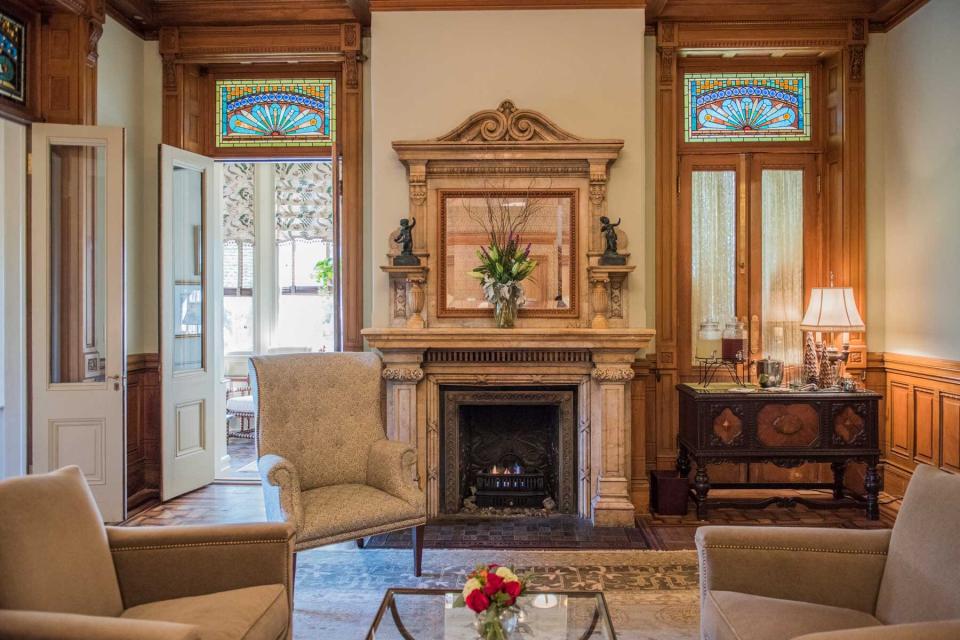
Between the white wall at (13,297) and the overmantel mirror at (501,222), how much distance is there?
215 cm

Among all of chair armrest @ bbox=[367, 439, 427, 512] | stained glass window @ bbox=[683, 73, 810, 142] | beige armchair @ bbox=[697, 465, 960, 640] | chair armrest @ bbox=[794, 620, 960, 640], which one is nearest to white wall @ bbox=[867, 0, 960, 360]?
stained glass window @ bbox=[683, 73, 810, 142]

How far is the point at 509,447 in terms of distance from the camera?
14.3ft

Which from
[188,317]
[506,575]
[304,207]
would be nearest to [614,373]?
[506,575]

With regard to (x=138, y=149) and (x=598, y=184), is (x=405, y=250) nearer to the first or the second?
(x=598, y=184)

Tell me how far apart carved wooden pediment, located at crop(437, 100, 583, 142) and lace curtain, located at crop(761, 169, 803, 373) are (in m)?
1.63

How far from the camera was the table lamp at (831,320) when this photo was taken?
4051 mm

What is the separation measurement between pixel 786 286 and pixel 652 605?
267 centimetres

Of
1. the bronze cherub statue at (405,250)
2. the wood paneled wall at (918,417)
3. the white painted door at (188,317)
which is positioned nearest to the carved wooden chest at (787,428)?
the wood paneled wall at (918,417)

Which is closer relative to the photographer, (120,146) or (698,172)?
(120,146)

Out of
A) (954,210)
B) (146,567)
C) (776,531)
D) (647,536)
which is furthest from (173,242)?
(954,210)

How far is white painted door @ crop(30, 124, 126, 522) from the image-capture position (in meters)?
3.86

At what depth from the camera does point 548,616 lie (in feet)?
6.82

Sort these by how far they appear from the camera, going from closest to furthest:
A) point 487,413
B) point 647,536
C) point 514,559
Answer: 1. point 514,559
2. point 647,536
3. point 487,413

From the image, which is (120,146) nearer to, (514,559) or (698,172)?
(514,559)
